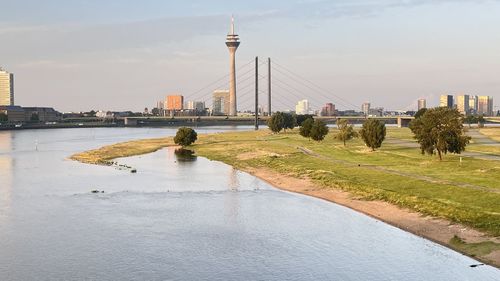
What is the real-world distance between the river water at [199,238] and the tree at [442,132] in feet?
74.4

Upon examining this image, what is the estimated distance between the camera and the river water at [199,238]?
28.5m

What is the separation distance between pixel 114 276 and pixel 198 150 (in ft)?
263

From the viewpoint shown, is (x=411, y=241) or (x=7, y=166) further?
(x=7, y=166)

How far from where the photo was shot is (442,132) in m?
66.4

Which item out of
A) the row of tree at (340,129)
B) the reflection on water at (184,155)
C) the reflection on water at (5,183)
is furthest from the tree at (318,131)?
the reflection on water at (5,183)

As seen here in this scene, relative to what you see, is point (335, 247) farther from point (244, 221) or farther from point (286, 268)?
point (244, 221)

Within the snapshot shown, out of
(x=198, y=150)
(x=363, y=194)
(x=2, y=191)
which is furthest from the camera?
(x=198, y=150)

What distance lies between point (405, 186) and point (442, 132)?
1855 cm

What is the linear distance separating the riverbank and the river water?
2040mm

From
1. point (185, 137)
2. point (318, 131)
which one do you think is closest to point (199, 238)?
point (318, 131)

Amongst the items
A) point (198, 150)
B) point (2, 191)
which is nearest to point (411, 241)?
point (2, 191)

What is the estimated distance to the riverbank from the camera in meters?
36.4

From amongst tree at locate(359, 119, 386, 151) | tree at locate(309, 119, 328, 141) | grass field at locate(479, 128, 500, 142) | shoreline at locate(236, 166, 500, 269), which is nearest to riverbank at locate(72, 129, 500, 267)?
shoreline at locate(236, 166, 500, 269)

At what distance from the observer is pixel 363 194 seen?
1988 inches
